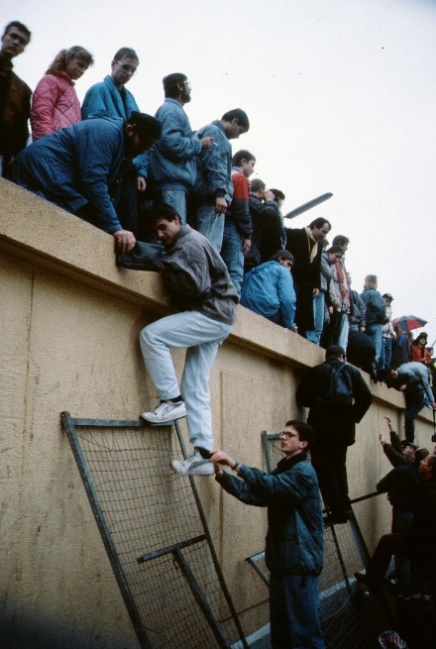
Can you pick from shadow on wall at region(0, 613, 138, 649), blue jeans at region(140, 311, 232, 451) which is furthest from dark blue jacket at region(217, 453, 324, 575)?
shadow on wall at region(0, 613, 138, 649)

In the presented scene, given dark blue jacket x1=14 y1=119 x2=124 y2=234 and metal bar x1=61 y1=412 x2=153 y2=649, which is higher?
dark blue jacket x1=14 y1=119 x2=124 y2=234

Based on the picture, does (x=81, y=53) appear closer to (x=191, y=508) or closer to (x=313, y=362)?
(x=191, y=508)

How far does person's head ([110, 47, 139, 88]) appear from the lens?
17.5ft

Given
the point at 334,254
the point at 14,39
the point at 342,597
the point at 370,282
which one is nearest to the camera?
the point at 14,39

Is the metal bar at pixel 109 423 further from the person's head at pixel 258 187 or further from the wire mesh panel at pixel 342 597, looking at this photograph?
the person's head at pixel 258 187

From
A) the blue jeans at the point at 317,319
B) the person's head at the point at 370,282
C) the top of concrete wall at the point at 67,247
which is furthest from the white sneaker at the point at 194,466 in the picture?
the person's head at the point at 370,282

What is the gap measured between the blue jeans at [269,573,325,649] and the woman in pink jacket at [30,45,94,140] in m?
3.53

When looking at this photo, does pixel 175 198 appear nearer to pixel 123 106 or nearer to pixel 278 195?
pixel 123 106

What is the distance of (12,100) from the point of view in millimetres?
4480

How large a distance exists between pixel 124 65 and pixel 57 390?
9.15ft

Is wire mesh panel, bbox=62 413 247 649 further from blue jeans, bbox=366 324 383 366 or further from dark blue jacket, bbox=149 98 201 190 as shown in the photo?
blue jeans, bbox=366 324 383 366

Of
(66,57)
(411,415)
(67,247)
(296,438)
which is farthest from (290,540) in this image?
(411,415)

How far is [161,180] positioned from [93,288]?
1.49 meters

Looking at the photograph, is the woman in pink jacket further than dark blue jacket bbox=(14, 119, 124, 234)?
Yes
